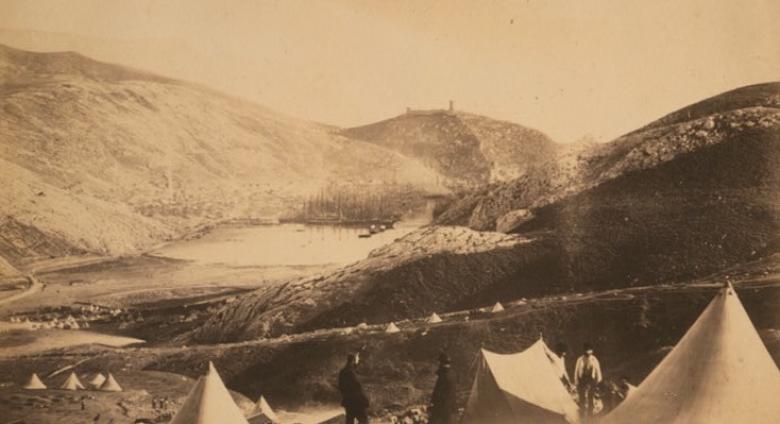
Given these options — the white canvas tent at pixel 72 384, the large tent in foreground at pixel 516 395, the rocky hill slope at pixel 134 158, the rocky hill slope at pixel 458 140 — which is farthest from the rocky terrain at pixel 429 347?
the rocky hill slope at pixel 458 140

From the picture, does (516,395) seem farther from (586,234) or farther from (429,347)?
(586,234)

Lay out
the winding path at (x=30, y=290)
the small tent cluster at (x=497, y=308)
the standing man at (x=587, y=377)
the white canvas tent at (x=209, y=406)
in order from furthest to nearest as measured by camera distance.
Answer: the small tent cluster at (x=497, y=308), the winding path at (x=30, y=290), the standing man at (x=587, y=377), the white canvas tent at (x=209, y=406)

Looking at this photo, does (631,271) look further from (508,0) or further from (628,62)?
(508,0)

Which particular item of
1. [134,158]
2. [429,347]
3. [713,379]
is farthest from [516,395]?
[134,158]

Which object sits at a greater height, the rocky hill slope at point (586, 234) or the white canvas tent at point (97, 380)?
the rocky hill slope at point (586, 234)

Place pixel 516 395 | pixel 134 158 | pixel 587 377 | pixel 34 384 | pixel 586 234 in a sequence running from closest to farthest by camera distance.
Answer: pixel 516 395 < pixel 587 377 < pixel 34 384 < pixel 134 158 < pixel 586 234

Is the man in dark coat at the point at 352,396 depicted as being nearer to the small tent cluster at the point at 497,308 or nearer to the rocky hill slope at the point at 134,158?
the small tent cluster at the point at 497,308
